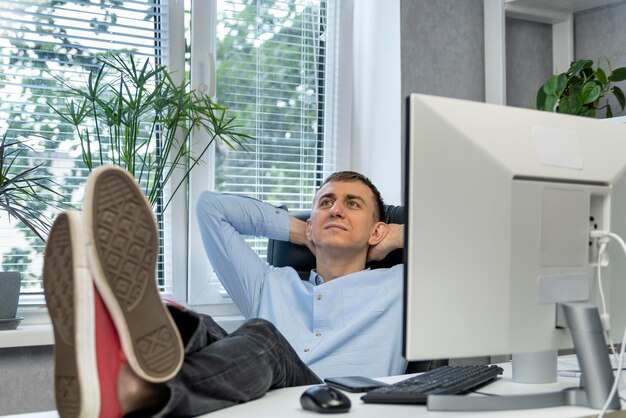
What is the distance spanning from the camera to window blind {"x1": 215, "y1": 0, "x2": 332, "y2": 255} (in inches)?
120

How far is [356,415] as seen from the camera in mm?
1231

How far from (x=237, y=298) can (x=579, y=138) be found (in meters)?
1.29

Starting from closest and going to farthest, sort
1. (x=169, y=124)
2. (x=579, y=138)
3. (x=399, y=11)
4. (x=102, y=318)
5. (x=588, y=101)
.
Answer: (x=102, y=318) < (x=579, y=138) < (x=169, y=124) < (x=588, y=101) < (x=399, y=11)

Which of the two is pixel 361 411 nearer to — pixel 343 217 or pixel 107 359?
pixel 107 359

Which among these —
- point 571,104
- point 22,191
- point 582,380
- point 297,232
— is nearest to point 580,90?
point 571,104

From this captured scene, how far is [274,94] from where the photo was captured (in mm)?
3141

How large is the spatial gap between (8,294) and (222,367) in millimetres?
1312

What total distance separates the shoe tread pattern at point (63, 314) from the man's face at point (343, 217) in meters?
1.25

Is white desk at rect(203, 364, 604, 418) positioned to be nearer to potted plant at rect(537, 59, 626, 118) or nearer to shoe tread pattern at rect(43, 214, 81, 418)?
shoe tread pattern at rect(43, 214, 81, 418)

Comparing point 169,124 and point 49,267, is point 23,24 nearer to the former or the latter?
point 169,124

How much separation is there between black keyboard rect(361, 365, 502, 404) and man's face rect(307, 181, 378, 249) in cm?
75

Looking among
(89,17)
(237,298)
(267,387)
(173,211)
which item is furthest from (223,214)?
(267,387)

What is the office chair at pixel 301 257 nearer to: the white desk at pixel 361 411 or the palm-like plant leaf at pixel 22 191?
the palm-like plant leaf at pixel 22 191

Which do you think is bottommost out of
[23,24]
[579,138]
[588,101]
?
[579,138]
